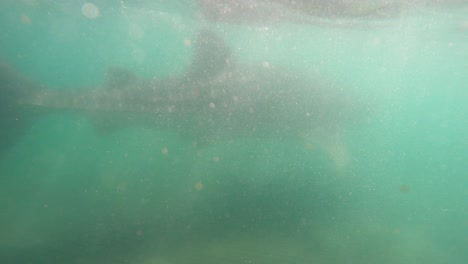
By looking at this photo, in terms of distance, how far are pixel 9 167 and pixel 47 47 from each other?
8.46 metres

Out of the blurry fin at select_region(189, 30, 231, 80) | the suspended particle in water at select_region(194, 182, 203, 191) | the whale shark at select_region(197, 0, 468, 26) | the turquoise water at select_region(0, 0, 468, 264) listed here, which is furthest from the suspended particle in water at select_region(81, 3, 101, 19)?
the suspended particle in water at select_region(194, 182, 203, 191)

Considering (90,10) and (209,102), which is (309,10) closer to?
(209,102)

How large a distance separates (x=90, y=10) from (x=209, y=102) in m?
7.20

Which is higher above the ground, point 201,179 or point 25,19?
point 25,19

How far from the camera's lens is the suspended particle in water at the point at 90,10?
1407 centimetres

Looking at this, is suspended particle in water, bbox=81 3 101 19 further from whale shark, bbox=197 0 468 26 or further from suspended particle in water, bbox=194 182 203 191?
suspended particle in water, bbox=194 182 203 191

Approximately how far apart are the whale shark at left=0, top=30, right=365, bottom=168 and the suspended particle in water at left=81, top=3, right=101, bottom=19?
10.8ft

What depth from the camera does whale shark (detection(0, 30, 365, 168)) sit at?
492 inches

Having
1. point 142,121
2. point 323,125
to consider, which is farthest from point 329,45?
point 142,121

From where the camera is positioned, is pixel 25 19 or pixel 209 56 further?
pixel 25 19

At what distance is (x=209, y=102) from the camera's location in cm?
1438

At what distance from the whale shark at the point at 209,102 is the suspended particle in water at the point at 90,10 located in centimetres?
328

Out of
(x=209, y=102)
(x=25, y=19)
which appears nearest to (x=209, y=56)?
(x=209, y=102)

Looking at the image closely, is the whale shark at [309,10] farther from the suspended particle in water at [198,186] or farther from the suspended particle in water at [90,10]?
the suspended particle in water at [198,186]
